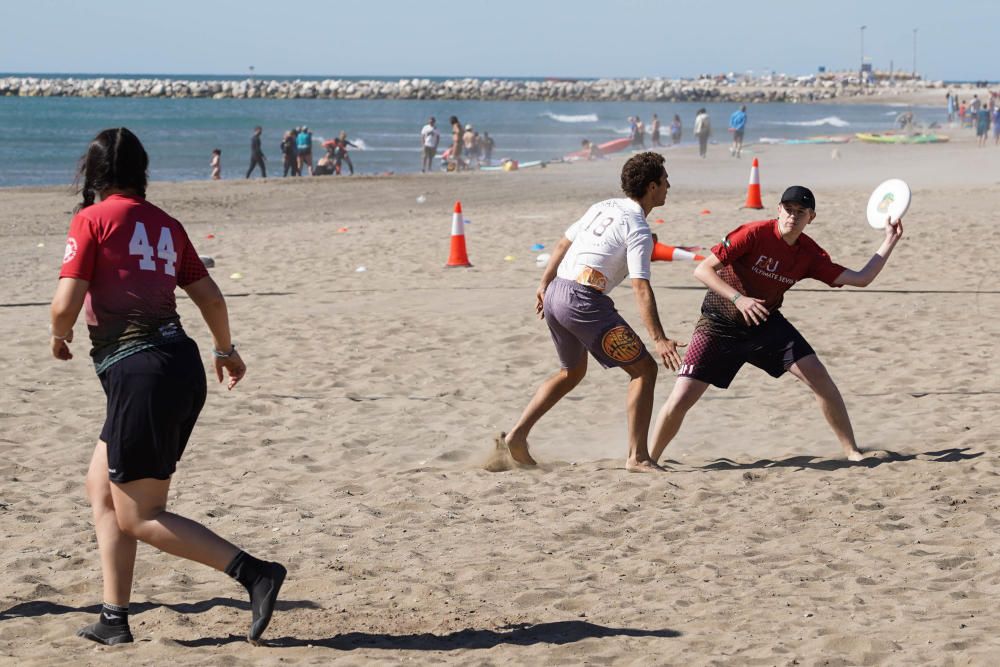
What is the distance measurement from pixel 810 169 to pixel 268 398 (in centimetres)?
2511

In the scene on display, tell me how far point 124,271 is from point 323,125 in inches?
2939

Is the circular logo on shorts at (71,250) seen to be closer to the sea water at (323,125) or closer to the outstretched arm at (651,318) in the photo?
the outstretched arm at (651,318)

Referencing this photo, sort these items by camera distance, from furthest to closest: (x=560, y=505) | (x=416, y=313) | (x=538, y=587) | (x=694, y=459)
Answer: (x=416, y=313), (x=694, y=459), (x=560, y=505), (x=538, y=587)

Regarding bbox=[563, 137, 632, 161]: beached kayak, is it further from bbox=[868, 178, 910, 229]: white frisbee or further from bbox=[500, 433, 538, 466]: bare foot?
bbox=[500, 433, 538, 466]: bare foot

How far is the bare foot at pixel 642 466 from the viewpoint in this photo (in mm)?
6762

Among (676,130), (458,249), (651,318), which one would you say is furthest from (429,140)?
(651,318)

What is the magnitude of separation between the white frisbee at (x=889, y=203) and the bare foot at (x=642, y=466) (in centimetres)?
174

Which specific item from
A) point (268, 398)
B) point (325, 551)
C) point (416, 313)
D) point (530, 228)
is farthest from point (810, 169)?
point (325, 551)

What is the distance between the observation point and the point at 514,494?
650 cm

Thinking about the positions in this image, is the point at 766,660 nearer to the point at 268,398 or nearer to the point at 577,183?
the point at 268,398

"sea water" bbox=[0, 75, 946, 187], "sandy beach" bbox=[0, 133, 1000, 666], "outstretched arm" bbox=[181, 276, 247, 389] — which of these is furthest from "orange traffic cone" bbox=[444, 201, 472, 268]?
"sea water" bbox=[0, 75, 946, 187]

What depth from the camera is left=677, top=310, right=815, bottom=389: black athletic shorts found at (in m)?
6.64

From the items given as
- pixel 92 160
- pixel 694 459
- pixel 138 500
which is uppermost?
pixel 92 160

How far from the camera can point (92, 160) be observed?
4203 millimetres
